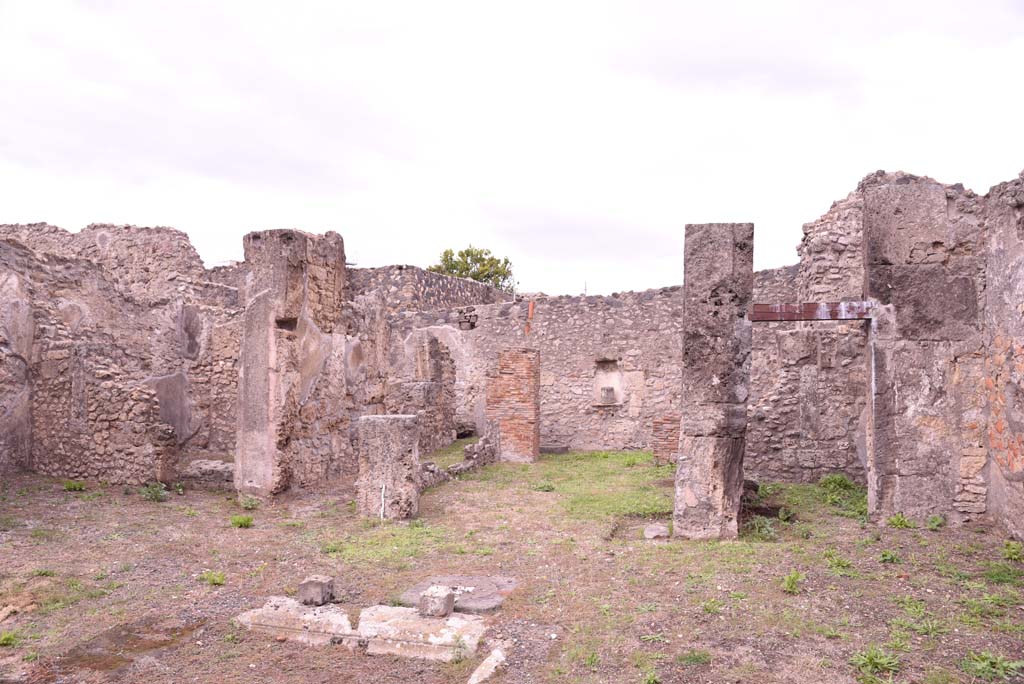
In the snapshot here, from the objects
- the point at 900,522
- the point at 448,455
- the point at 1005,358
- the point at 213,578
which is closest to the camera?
the point at 213,578

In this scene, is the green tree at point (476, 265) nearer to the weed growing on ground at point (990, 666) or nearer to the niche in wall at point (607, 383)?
the niche in wall at point (607, 383)

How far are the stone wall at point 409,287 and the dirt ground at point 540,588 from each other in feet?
44.1

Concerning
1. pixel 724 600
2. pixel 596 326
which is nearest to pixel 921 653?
pixel 724 600

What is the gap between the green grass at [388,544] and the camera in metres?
6.40

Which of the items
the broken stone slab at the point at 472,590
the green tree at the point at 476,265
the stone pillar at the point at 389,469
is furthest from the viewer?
the green tree at the point at 476,265

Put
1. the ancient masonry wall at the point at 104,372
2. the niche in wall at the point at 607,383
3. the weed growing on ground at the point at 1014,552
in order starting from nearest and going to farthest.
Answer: the weed growing on ground at the point at 1014,552 < the ancient masonry wall at the point at 104,372 < the niche in wall at the point at 607,383

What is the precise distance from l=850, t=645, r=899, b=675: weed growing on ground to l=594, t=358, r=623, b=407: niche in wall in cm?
1207

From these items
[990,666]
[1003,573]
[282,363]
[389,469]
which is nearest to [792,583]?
[990,666]

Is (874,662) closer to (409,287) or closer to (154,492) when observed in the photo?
(154,492)

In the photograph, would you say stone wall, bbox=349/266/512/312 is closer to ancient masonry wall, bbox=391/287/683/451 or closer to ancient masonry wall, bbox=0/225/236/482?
ancient masonry wall, bbox=391/287/683/451

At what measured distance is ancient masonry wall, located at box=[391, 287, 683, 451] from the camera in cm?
1579

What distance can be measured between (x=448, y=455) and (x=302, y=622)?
30.5 ft

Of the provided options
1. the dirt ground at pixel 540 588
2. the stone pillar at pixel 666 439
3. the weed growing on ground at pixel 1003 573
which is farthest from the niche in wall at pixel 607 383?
the weed growing on ground at pixel 1003 573

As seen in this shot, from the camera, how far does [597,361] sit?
16438 mm
